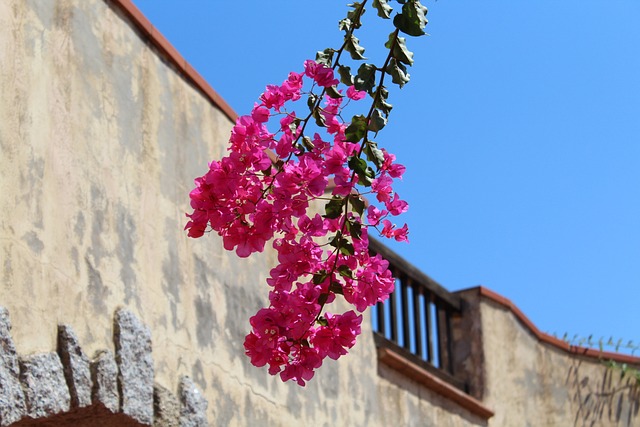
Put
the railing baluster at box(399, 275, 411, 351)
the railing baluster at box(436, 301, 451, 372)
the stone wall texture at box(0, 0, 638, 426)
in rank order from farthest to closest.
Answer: the railing baluster at box(436, 301, 451, 372) < the railing baluster at box(399, 275, 411, 351) < the stone wall texture at box(0, 0, 638, 426)

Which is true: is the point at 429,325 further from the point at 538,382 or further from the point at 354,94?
the point at 354,94

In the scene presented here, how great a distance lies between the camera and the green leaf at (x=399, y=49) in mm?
3221

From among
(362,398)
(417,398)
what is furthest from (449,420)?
(362,398)

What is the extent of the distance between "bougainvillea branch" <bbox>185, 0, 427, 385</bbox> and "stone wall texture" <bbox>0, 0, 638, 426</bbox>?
2069mm

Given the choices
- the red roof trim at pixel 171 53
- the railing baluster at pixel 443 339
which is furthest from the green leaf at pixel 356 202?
the railing baluster at pixel 443 339

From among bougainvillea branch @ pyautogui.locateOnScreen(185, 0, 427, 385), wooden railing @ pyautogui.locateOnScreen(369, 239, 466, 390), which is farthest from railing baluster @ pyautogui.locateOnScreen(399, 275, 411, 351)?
bougainvillea branch @ pyautogui.locateOnScreen(185, 0, 427, 385)

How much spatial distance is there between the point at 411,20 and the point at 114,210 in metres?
3.24

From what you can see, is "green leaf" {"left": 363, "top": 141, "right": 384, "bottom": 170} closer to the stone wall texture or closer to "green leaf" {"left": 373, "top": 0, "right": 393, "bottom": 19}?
"green leaf" {"left": 373, "top": 0, "right": 393, "bottom": 19}

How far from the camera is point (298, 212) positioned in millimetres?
3158

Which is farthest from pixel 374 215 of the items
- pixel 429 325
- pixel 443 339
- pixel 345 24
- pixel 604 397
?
pixel 604 397

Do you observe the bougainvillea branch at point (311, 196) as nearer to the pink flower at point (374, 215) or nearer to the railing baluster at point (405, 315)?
the pink flower at point (374, 215)

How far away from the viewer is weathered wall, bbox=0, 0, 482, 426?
550cm

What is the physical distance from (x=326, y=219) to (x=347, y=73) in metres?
0.37

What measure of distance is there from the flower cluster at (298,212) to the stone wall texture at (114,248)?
6.77 feet
